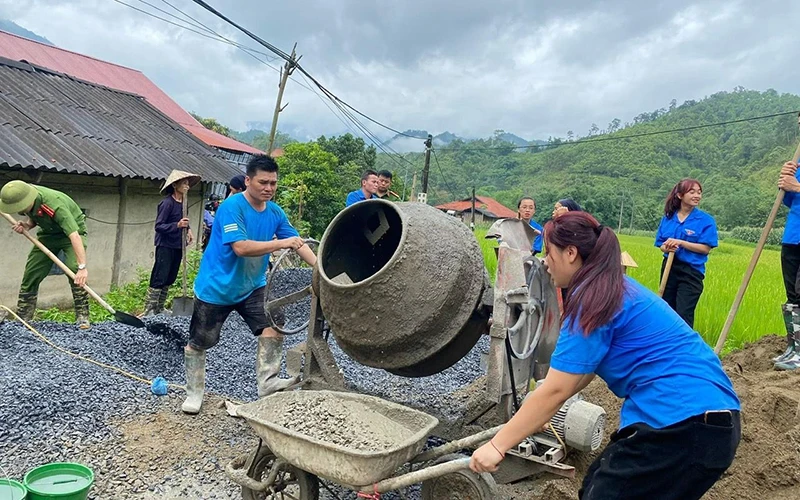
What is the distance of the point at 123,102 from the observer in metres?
11.4

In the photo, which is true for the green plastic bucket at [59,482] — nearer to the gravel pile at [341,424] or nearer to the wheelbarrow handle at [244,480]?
the wheelbarrow handle at [244,480]

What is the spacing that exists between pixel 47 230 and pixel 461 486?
4752mm

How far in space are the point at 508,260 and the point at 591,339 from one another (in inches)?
36.1

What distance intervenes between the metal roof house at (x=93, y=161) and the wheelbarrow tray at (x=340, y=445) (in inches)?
234

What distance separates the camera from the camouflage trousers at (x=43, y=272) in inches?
214

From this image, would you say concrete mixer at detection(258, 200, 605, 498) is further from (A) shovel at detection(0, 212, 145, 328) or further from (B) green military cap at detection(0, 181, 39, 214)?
(B) green military cap at detection(0, 181, 39, 214)

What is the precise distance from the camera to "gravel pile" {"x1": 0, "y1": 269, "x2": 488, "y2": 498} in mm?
3156

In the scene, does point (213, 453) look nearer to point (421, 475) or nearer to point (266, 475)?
point (266, 475)

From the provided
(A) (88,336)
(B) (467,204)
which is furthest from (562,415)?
(B) (467,204)

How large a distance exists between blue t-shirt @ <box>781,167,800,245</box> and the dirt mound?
0.97 m

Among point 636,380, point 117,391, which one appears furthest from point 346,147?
point 636,380

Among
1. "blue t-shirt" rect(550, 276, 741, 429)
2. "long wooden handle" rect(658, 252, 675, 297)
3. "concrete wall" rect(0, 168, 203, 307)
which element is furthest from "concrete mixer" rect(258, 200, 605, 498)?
"concrete wall" rect(0, 168, 203, 307)

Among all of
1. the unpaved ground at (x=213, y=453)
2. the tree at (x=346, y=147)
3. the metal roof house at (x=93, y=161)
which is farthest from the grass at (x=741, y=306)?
the tree at (x=346, y=147)

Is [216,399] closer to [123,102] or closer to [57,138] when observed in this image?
[57,138]
